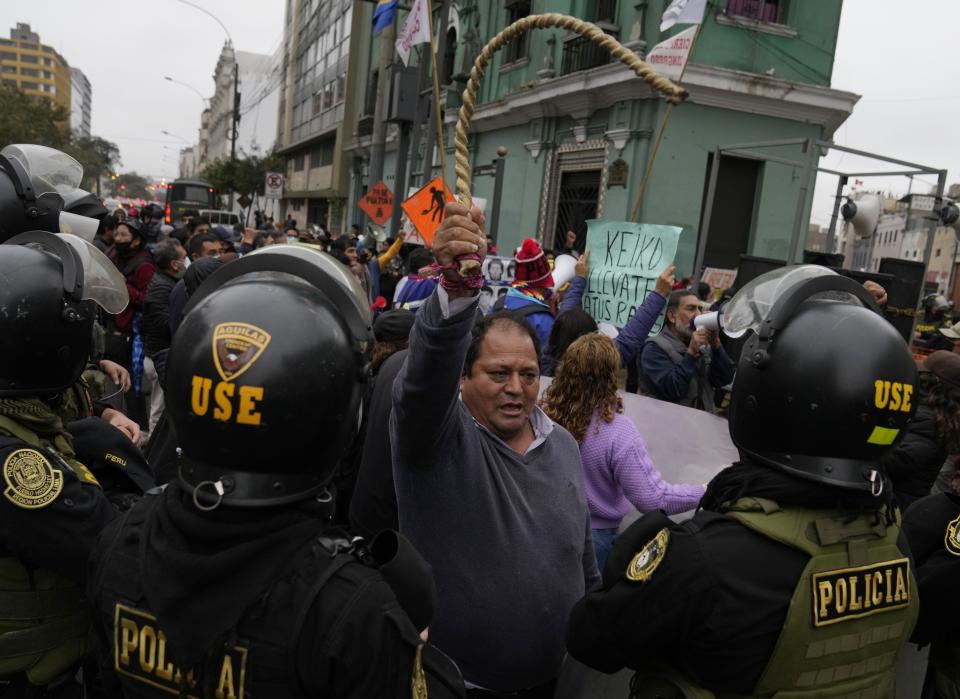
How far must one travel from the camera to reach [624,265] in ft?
17.4

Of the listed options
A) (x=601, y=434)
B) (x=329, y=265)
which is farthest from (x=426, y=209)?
(x=329, y=265)

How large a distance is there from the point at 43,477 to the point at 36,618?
418mm

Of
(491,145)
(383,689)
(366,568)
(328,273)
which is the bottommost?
(383,689)

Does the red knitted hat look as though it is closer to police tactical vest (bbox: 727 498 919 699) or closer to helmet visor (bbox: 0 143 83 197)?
helmet visor (bbox: 0 143 83 197)

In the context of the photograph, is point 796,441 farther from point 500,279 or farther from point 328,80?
point 328,80

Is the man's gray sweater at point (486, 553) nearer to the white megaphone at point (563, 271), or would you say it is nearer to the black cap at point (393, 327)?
the black cap at point (393, 327)

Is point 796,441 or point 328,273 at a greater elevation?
point 328,273

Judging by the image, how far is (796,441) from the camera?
169 centimetres

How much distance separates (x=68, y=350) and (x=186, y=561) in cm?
110

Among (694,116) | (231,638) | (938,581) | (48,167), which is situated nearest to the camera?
(231,638)

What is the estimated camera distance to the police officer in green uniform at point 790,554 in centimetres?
158

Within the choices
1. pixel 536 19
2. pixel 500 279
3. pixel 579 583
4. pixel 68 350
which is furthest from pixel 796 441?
pixel 500 279

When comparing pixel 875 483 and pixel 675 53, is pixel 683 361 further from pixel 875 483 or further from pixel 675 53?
pixel 875 483

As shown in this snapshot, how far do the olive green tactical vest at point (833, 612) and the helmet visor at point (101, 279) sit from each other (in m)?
2.24
